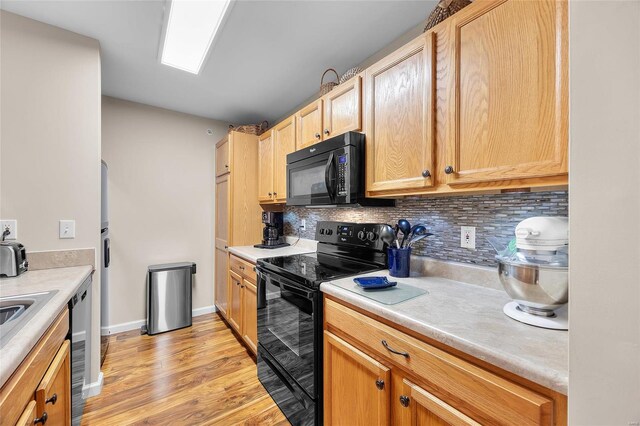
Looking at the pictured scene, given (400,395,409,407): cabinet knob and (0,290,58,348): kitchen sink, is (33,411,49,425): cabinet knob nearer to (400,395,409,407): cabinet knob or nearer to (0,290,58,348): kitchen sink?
(0,290,58,348): kitchen sink

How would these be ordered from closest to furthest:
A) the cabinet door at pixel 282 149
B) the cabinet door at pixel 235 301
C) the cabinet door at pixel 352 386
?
1. the cabinet door at pixel 352 386
2. the cabinet door at pixel 282 149
3. the cabinet door at pixel 235 301

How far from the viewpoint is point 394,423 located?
996mm

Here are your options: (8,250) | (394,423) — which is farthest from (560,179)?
(8,250)

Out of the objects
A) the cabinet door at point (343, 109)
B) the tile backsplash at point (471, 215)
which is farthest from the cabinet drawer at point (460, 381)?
the cabinet door at point (343, 109)

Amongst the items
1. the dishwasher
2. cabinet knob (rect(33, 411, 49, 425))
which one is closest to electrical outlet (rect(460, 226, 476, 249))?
cabinet knob (rect(33, 411, 49, 425))

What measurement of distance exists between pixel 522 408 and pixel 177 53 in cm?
264

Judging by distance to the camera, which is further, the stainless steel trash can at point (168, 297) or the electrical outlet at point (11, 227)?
the stainless steel trash can at point (168, 297)

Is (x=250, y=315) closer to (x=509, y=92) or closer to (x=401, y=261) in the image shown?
(x=401, y=261)

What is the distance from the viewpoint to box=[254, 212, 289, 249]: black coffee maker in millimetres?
2776

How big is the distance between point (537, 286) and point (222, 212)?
294 centimetres

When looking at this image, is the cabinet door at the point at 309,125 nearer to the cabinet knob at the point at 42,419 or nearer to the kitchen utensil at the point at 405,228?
the kitchen utensil at the point at 405,228

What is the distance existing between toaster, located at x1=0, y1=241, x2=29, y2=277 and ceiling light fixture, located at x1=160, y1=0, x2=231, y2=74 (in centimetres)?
154

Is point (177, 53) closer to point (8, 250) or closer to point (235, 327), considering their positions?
point (8, 250)

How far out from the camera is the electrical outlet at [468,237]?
1.34m
